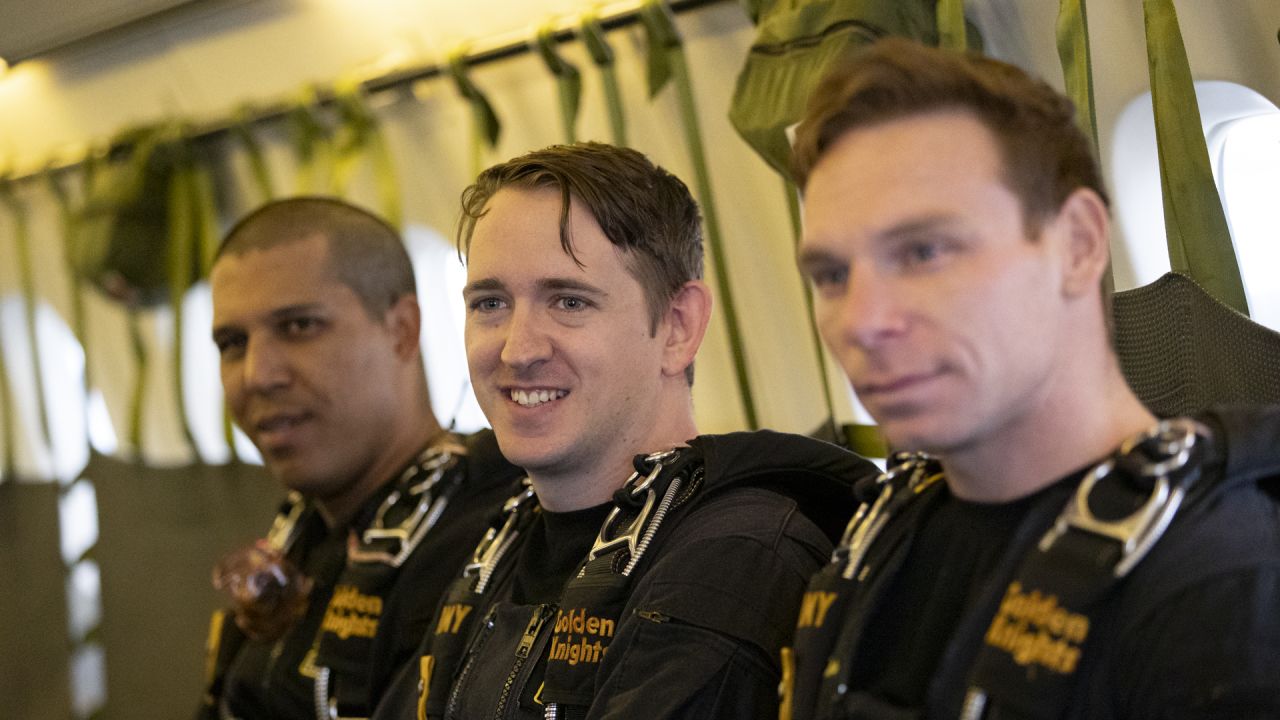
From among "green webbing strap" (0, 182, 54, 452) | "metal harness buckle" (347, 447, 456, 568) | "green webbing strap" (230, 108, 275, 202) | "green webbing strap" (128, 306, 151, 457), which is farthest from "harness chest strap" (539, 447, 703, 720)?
"green webbing strap" (0, 182, 54, 452)

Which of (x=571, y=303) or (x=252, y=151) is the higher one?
(x=252, y=151)

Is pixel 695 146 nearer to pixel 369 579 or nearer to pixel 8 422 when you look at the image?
pixel 369 579

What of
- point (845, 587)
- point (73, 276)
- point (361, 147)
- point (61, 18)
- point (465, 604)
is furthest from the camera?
point (73, 276)

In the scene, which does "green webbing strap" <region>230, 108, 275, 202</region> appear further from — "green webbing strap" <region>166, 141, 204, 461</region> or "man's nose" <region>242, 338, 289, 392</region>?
"man's nose" <region>242, 338, 289, 392</region>

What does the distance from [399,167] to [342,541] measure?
51.5 inches

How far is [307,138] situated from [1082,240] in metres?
2.75

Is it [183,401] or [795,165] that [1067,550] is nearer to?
[795,165]

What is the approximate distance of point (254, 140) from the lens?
3.76 meters

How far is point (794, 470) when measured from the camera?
5.25ft

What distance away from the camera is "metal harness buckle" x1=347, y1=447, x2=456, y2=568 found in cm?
220

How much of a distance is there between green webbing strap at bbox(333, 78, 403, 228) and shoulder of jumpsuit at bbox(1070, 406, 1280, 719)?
264 centimetres

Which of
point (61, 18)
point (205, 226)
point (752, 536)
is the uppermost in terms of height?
point (61, 18)

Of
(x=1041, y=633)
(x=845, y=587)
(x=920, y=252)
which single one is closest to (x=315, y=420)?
(x=845, y=587)

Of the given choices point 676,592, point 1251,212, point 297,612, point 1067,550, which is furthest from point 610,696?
point 1251,212
